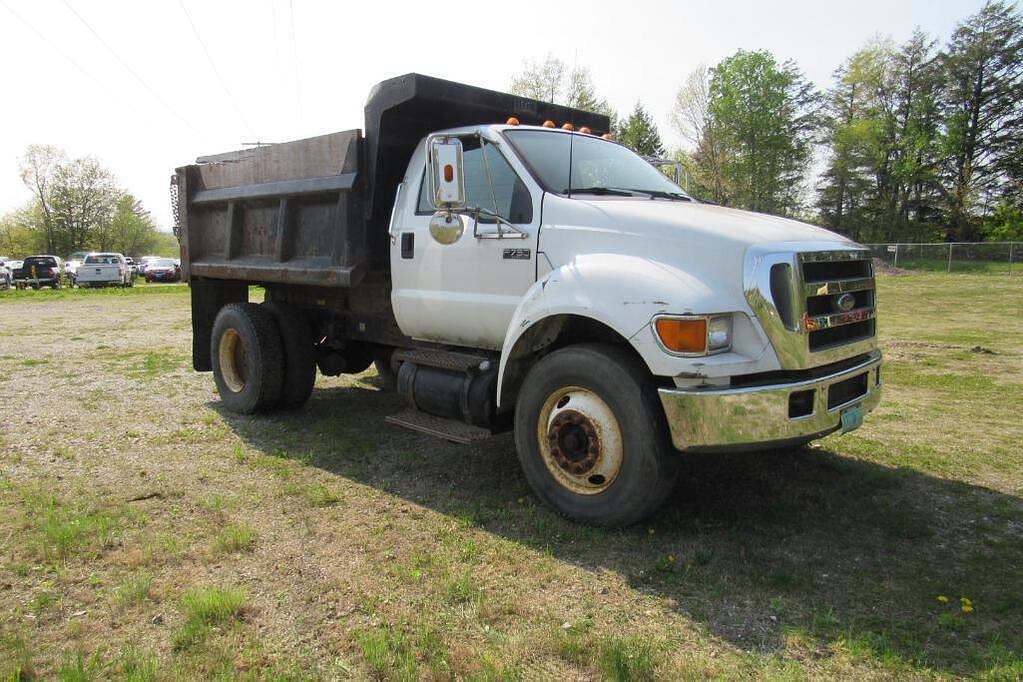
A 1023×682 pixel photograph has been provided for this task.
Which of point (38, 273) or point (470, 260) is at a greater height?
point (470, 260)

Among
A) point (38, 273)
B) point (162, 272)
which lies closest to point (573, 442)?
point (38, 273)

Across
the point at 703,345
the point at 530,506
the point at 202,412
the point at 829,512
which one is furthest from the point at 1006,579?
the point at 202,412

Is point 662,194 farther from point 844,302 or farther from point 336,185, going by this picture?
point 336,185

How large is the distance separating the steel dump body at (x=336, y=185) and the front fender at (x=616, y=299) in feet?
6.07

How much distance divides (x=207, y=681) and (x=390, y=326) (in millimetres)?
3609

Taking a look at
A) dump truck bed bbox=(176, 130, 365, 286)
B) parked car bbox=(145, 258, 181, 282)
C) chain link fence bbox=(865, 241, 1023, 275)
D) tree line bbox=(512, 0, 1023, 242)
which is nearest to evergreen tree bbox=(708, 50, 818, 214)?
tree line bbox=(512, 0, 1023, 242)

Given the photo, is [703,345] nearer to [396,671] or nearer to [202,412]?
[396,671]

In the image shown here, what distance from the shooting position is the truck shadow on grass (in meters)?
2.92

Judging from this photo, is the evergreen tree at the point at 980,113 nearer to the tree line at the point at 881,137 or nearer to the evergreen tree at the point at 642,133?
the tree line at the point at 881,137

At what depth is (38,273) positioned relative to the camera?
32406 mm

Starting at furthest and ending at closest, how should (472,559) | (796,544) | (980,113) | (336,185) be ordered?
(980,113), (336,185), (796,544), (472,559)

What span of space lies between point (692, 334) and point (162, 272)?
4252cm

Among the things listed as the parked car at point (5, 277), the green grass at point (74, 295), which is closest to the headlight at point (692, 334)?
the green grass at point (74, 295)

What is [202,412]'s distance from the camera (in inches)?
273
